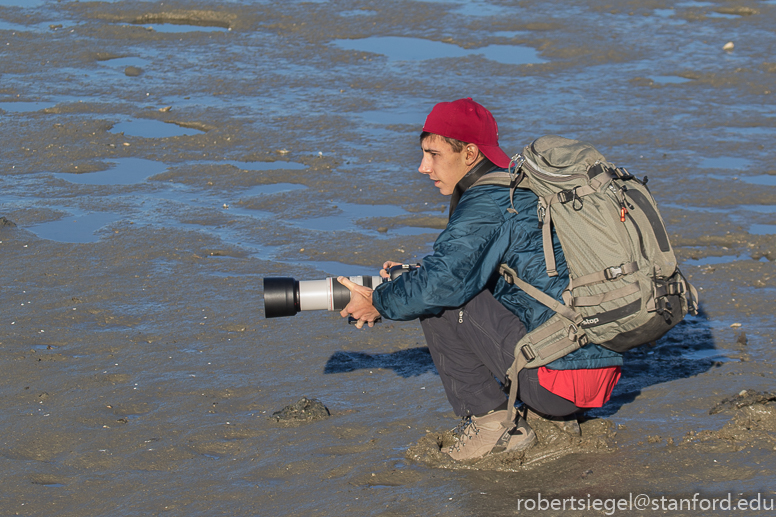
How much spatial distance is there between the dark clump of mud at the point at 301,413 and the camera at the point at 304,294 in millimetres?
585

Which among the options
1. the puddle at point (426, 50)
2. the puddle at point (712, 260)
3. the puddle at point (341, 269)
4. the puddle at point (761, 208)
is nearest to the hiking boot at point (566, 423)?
the puddle at point (341, 269)

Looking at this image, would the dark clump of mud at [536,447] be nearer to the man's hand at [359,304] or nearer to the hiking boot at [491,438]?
the hiking boot at [491,438]

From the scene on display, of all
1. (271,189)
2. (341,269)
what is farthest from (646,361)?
(271,189)

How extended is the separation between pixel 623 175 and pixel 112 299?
10.0ft

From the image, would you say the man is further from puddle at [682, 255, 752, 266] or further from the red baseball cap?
puddle at [682, 255, 752, 266]

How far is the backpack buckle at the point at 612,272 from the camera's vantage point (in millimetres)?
2758

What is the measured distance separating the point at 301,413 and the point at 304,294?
25.8 inches

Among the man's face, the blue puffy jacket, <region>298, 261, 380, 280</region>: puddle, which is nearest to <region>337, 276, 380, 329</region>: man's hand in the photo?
the blue puffy jacket

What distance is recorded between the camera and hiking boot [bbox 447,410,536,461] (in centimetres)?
321

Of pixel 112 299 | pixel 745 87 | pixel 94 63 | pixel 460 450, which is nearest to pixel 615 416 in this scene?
pixel 460 450

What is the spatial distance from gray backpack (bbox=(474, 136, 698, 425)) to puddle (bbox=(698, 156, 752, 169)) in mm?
4251

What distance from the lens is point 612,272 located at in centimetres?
277

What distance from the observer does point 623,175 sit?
112 inches

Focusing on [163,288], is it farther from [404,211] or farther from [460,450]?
[460,450]
